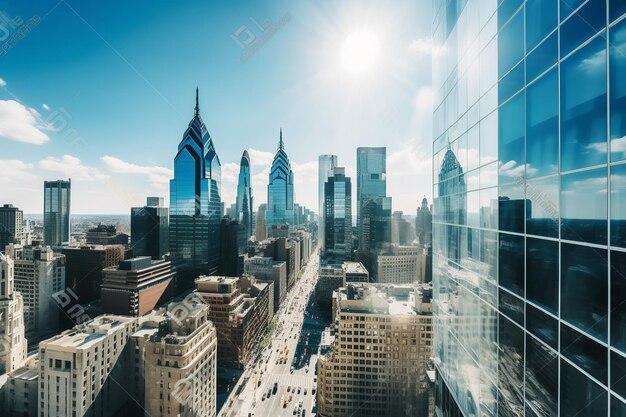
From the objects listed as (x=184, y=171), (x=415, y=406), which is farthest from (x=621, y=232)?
(x=184, y=171)

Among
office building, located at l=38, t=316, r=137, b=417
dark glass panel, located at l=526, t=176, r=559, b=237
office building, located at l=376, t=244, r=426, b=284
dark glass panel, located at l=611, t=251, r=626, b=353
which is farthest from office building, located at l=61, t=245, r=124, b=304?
dark glass panel, located at l=611, t=251, r=626, b=353

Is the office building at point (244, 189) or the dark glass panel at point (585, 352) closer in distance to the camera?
the dark glass panel at point (585, 352)

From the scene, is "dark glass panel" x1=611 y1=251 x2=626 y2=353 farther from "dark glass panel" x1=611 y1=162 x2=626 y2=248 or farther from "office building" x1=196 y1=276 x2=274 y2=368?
"office building" x1=196 y1=276 x2=274 y2=368

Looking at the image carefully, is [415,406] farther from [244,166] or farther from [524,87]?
[244,166]

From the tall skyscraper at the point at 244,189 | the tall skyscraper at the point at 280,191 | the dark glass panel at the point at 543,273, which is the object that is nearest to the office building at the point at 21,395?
the dark glass panel at the point at 543,273

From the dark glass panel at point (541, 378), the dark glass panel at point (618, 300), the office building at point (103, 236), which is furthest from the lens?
the office building at point (103, 236)

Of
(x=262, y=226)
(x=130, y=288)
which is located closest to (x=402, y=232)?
(x=130, y=288)

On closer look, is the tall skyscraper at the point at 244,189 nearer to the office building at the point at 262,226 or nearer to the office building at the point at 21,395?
the office building at the point at 262,226
